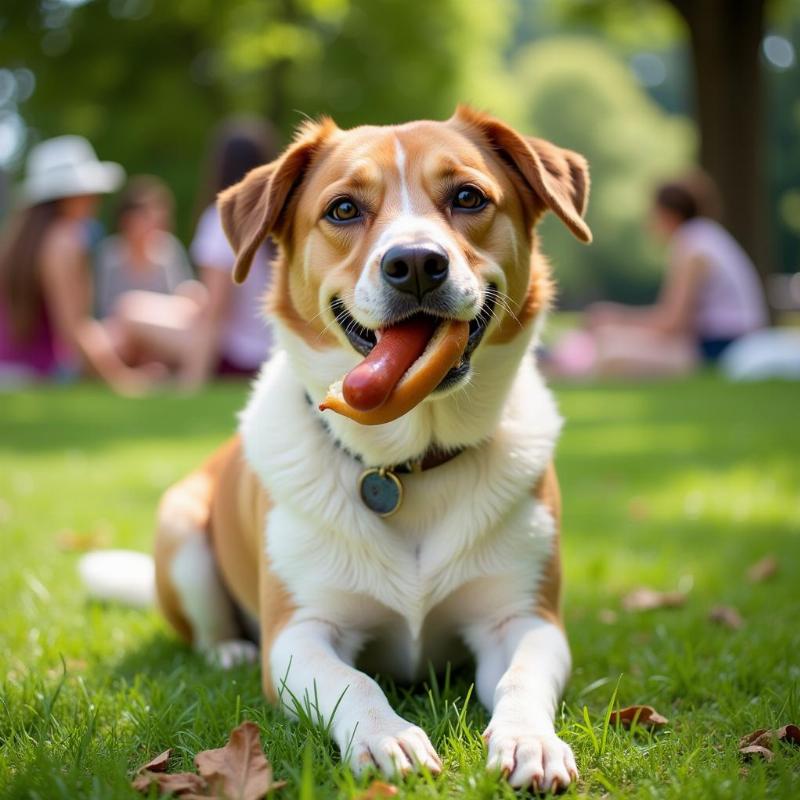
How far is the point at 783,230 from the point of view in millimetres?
50625

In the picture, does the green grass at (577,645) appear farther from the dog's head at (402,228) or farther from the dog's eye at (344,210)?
the dog's eye at (344,210)

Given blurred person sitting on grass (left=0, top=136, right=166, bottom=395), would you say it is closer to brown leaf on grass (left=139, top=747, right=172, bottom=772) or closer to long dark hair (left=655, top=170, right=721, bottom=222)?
long dark hair (left=655, top=170, right=721, bottom=222)

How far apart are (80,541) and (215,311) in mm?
6139

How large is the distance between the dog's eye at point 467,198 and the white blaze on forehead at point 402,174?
16cm

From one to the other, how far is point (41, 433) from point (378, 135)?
19.9ft

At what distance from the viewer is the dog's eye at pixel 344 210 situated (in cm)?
311

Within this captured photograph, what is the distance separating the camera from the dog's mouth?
110 inches

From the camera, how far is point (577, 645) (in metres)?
3.33

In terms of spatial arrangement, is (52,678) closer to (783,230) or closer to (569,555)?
(569,555)

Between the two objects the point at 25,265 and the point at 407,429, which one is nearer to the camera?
the point at 407,429

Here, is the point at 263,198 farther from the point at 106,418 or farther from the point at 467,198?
the point at 106,418

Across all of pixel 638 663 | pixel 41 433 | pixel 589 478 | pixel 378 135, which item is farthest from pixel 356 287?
pixel 41 433

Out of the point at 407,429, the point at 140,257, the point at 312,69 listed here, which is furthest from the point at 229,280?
the point at 312,69

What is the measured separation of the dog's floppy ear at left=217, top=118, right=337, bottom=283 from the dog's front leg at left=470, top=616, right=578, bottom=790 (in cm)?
134
